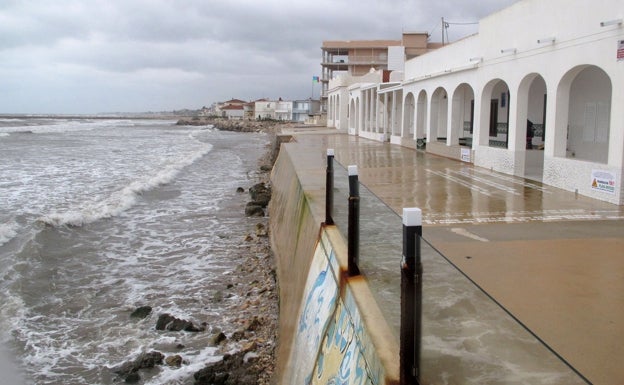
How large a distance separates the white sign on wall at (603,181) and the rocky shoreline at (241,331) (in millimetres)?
6317

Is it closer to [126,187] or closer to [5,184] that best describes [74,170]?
[5,184]

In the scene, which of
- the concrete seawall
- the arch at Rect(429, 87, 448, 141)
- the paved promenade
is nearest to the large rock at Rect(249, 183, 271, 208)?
the paved promenade

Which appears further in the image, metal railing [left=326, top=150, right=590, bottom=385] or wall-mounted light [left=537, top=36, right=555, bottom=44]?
wall-mounted light [left=537, top=36, right=555, bottom=44]

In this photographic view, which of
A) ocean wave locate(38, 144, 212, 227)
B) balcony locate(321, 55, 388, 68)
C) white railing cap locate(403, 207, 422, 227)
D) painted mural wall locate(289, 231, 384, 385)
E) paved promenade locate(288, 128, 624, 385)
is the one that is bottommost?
ocean wave locate(38, 144, 212, 227)

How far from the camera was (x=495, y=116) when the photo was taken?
18.7 m

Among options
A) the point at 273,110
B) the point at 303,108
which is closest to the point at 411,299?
the point at 303,108

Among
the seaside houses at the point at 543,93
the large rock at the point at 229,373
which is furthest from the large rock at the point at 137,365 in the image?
the seaside houses at the point at 543,93

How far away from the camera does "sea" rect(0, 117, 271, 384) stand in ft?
27.4

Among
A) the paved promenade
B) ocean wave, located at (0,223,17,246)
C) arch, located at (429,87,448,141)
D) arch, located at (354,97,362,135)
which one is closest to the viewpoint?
the paved promenade

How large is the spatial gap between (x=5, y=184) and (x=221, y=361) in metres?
23.0

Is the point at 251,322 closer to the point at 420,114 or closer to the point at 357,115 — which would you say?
the point at 420,114

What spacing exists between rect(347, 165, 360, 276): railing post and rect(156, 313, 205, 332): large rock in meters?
4.34

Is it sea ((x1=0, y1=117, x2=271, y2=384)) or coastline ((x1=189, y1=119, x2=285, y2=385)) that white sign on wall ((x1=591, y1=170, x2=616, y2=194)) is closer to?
coastline ((x1=189, y1=119, x2=285, y2=385))

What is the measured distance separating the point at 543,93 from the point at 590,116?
119 inches
